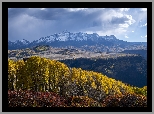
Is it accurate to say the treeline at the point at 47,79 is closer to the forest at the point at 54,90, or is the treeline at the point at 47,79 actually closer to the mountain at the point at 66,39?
the forest at the point at 54,90

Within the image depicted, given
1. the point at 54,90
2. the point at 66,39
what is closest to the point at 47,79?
the point at 54,90

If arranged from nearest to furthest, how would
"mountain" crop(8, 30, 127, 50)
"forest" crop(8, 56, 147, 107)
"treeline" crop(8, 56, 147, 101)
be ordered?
"forest" crop(8, 56, 147, 107) → "treeline" crop(8, 56, 147, 101) → "mountain" crop(8, 30, 127, 50)

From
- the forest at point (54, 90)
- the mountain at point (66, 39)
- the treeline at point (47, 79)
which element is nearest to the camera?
the forest at point (54, 90)

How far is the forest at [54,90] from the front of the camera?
9.92 meters

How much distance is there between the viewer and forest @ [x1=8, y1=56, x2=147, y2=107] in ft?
32.6

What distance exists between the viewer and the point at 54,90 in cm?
Result: 1145

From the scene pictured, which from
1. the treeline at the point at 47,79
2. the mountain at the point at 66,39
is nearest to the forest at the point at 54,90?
the treeline at the point at 47,79

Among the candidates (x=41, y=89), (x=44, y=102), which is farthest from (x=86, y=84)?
(x=44, y=102)

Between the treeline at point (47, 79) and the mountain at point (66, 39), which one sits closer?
the treeline at point (47, 79)

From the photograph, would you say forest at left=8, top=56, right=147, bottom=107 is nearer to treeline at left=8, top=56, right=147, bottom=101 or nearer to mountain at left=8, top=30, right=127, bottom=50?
treeline at left=8, top=56, right=147, bottom=101

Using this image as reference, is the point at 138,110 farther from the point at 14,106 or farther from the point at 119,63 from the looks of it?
the point at 119,63

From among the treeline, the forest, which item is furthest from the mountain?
the forest

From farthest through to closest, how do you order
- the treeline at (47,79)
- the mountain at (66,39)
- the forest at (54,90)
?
the mountain at (66,39) → the treeline at (47,79) → the forest at (54,90)
